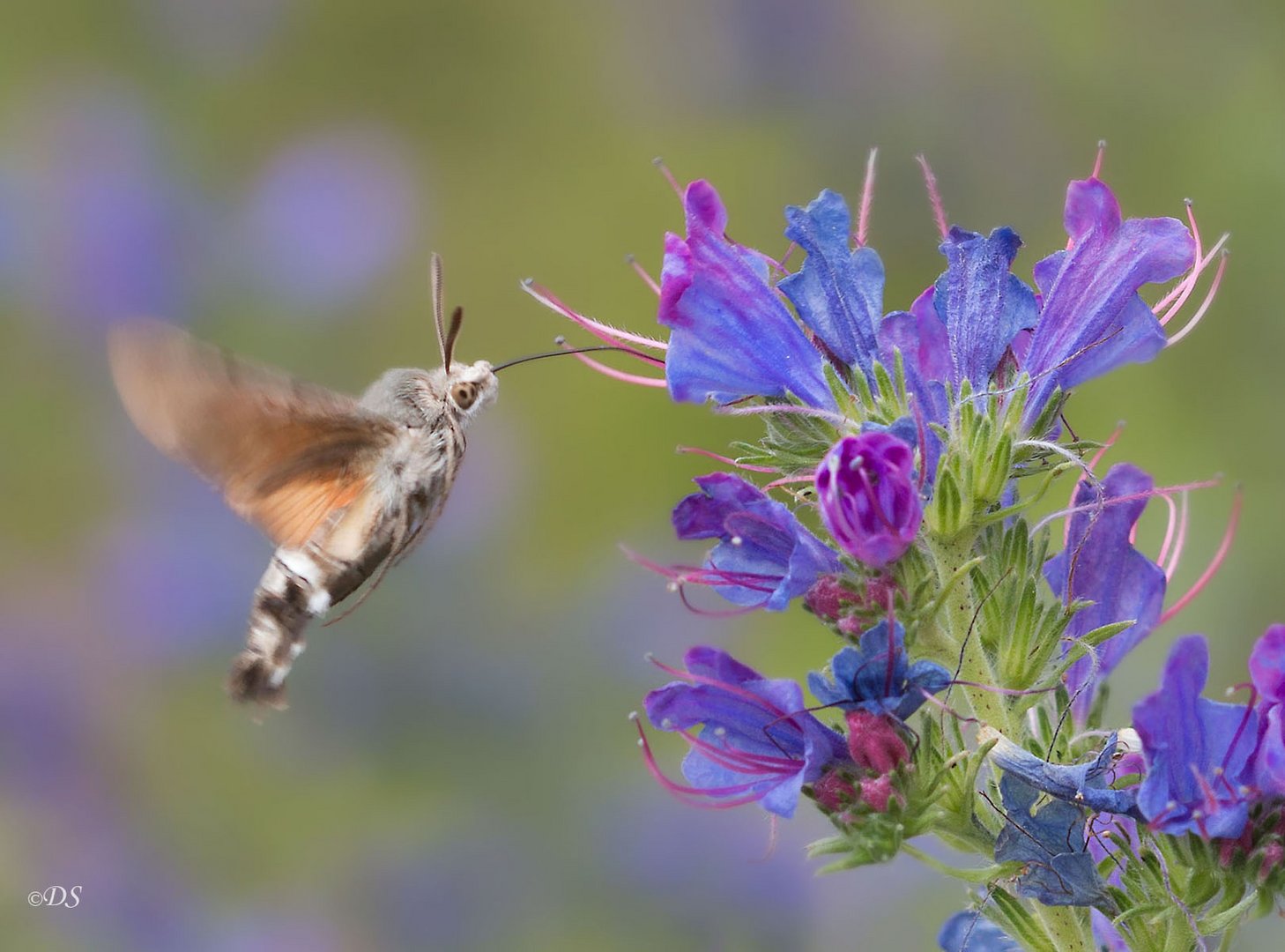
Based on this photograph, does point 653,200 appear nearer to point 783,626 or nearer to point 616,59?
point 616,59

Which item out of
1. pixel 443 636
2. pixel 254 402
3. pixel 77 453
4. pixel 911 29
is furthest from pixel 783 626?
pixel 254 402

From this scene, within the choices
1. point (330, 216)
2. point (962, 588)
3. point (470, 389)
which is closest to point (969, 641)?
point (962, 588)

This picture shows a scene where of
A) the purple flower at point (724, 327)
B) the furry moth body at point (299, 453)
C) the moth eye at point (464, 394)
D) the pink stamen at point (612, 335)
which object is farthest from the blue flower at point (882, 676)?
the moth eye at point (464, 394)

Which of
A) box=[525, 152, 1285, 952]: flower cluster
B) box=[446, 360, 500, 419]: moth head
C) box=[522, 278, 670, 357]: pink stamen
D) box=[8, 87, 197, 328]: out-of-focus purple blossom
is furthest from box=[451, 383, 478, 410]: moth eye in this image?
box=[8, 87, 197, 328]: out-of-focus purple blossom

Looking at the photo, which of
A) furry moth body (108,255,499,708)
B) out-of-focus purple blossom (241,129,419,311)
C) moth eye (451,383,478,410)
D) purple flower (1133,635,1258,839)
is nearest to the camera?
purple flower (1133,635,1258,839)

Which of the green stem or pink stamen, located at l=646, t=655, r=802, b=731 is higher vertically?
the green stem

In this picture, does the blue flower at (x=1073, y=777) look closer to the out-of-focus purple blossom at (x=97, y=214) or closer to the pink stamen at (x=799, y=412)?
the pink stamen at (x=799, y=412)

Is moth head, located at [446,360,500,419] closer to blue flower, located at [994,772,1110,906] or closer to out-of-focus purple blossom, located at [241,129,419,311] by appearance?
blue flower, located at [994,772,1110,906]
